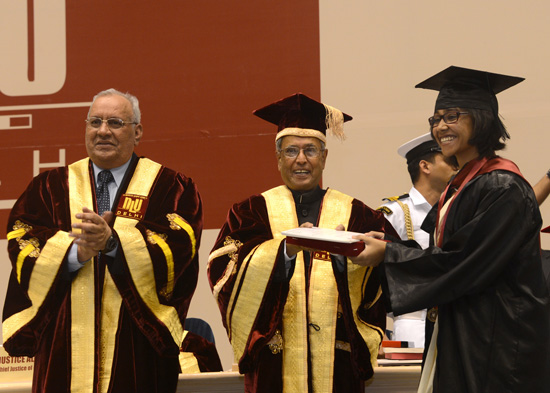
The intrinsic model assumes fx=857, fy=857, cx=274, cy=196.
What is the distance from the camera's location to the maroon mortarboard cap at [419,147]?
545 cm

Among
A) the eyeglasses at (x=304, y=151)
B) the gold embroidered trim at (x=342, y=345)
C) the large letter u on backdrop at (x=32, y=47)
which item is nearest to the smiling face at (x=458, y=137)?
the eyeglasses at (x=304, y=151)

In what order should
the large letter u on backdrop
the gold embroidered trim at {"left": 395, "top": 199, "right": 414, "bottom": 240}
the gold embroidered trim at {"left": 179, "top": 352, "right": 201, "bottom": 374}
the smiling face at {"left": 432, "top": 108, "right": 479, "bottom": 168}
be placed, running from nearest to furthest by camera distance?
the smiling face at {"left": 432, "top": 108, "right": 479, "bottom": 168} → the gold embroidered trim at {"left": 179, "top": 352, "right": 201, "bottom": 374} → the gold embroidered trim at {"left": 395, "top": 199, "right": 414, "bottom": 240} → the large letter u on backdrop

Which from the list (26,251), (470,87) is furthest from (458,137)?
(26,251)

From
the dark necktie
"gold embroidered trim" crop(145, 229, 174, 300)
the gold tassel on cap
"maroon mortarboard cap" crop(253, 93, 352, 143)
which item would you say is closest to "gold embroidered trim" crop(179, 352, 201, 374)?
"gold embroidered trim" crop(145, 229, 174, 300)

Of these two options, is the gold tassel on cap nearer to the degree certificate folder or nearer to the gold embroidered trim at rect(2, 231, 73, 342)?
the degree certificate folder

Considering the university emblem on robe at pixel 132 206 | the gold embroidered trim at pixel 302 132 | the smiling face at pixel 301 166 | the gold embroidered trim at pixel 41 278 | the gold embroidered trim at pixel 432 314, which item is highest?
the gold embroidered trim at pixel 302 132

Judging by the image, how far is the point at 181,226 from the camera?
388 cm

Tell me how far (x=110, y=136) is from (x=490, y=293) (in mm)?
1921

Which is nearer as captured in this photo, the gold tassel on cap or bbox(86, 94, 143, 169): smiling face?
bbox(86, 94, 143, 169): smiling face

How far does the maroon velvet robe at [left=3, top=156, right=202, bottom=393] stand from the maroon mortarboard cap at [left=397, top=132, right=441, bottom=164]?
209cm

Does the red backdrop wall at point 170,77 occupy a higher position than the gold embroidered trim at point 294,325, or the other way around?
the red backdrop wall at point 170,77

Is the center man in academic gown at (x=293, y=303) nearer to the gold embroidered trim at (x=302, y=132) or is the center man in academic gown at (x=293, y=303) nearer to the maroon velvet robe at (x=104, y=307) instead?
the gold embroidered trim at (x=302, y=132)

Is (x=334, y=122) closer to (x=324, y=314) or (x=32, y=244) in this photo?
(x=324, y=314)

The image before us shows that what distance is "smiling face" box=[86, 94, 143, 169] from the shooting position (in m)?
4.02
